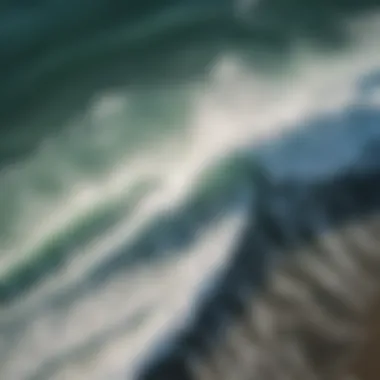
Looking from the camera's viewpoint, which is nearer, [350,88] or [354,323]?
[354,323]

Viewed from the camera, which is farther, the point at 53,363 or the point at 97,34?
the point at 97,34

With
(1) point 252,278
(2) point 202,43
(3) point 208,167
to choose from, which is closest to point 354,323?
(1) point 252,278

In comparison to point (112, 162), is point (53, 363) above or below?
below

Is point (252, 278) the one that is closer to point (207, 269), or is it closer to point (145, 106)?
point (207, 269)

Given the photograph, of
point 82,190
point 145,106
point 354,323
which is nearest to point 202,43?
point 145,106

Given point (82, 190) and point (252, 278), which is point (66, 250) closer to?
point (82, 190)

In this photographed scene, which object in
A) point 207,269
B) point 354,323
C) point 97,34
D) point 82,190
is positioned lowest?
point 354,323
